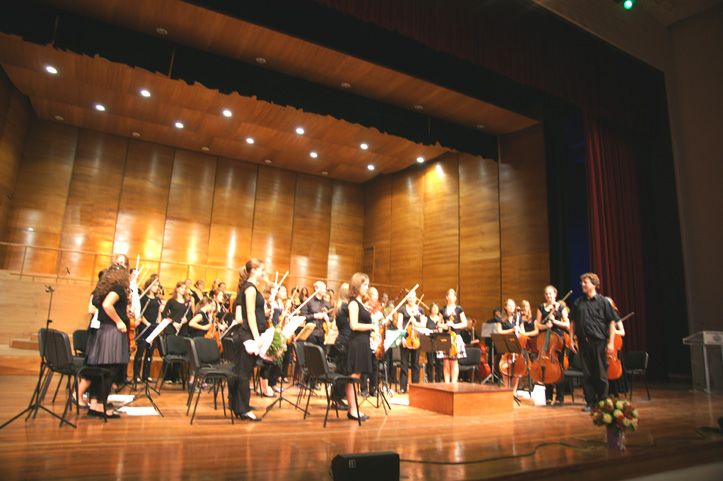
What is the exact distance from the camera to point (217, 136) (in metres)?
11.4

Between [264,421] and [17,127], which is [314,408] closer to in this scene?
[264,421]

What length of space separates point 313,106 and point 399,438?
6.41 meters

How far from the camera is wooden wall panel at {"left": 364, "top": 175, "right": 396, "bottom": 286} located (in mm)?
13156

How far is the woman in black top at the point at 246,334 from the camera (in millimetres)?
4273

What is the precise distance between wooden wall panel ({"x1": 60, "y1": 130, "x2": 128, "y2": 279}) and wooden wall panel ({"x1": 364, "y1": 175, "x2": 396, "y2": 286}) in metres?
6.88

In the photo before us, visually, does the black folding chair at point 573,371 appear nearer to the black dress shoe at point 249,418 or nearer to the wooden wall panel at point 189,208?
the black dress shoe at point 249,418

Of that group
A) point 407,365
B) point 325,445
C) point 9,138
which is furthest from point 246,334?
point 9,138

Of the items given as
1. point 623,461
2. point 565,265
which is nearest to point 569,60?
point 565,265

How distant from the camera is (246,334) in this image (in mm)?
4293

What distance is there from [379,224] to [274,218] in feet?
10.1

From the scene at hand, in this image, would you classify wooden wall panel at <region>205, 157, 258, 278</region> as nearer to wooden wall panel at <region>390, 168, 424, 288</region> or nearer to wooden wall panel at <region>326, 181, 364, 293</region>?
wooden wall panel at <region>326, 181, 364, 293</region>

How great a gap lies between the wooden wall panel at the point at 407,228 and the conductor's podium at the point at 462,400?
6.28m

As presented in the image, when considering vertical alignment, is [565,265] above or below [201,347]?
above

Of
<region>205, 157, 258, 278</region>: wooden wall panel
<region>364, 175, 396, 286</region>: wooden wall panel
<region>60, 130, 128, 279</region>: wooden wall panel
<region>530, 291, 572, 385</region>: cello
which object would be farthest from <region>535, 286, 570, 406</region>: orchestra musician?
<region>60, 130, 128, 279</region>: wooden wall panel
